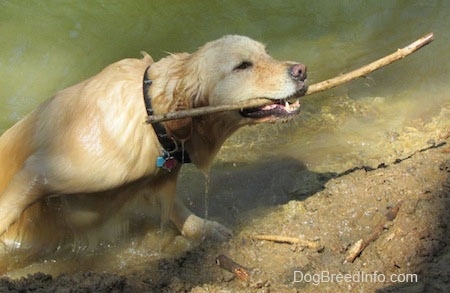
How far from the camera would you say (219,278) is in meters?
4.26

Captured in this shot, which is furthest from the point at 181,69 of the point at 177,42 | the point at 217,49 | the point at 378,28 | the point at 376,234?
the point at 378,28

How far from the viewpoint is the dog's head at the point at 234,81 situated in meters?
4.25

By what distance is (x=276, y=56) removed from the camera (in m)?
7.87

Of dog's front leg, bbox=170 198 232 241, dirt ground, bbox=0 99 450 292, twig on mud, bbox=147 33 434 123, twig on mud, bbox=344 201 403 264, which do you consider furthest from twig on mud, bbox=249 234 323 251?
twig on mud, bbox=147 33 434 123

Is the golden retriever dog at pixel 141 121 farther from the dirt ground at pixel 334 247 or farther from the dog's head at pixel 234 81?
the dirt ground at pixel 334 247

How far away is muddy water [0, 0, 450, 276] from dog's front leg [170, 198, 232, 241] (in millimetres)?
106

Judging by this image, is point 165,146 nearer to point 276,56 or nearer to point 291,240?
point 291,240

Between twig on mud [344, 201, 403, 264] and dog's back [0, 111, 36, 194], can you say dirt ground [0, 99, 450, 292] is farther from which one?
dog's back [0, 111, 36, 194]

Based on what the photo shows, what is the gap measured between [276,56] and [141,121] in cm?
382

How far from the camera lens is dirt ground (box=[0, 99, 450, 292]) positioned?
13.0 ft

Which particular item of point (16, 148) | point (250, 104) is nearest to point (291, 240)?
point (250, 104)

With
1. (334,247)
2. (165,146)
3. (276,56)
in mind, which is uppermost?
(276,56)

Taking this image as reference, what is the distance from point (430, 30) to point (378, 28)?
2.08 feet

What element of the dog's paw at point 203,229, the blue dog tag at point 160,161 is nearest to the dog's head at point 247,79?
the blue dog tag at point 160,161
